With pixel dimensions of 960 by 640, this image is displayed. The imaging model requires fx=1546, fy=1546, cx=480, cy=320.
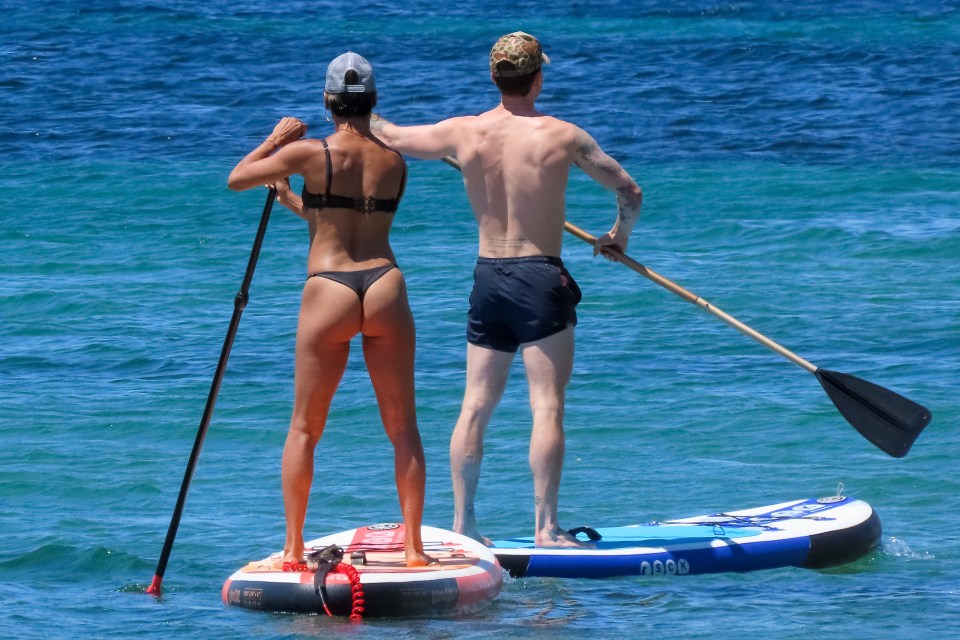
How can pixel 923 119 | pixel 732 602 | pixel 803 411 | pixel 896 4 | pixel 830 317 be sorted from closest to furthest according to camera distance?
pixel 732 602 → pixel 803 411 → pixel 830 317 → pixel 923 119 → pixel 896 4

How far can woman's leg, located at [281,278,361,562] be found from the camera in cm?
514

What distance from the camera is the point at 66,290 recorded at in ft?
42.0

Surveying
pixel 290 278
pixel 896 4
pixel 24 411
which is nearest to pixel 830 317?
pixel 290 278

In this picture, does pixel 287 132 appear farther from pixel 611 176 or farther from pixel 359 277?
pixel 611 176

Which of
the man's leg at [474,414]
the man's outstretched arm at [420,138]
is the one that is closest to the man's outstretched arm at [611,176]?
the man's outstretched arm at [420,138]

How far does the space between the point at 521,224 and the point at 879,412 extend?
1822 mm

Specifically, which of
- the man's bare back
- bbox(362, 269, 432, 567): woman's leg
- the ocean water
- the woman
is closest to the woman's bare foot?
bbox(362, 269, 432, 567): woman's leg

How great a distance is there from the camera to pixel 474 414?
19.5 feet

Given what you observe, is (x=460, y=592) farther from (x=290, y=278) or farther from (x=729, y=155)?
(x=729, y=155)

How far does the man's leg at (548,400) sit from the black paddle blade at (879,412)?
1338mm

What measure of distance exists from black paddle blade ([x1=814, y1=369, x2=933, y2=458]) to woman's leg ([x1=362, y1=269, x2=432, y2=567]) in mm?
2088

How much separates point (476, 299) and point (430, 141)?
62cm

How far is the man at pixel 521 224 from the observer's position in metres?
5.71

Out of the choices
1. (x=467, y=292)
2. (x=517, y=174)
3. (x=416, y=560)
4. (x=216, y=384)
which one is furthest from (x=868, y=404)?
(x=467, y=292)
